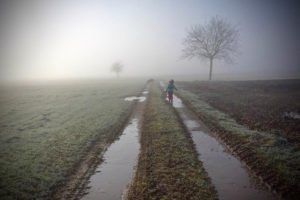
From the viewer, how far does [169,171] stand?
28.2 ft

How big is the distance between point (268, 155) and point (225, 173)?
2.44 m

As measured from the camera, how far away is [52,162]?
400 inches

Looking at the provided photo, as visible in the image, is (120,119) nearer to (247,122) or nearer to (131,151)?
(131,151)

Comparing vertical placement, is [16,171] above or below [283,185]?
below

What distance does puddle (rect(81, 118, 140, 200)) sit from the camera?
753 cm

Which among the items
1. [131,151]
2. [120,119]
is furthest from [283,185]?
[120,119]

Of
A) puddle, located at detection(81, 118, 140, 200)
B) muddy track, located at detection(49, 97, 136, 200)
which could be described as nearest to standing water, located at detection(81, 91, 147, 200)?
puddle, located at detection(81, 118, 140, 200)

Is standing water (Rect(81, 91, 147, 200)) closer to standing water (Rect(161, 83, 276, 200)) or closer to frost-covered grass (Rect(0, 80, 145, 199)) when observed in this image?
frost-covered grass (Rect(0, 80, 145, 199))

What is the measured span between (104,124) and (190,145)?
8.06 metres

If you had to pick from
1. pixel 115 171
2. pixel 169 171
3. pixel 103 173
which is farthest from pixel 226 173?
pixel 103 173

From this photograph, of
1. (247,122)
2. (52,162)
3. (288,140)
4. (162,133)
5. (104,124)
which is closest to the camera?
(52,162)

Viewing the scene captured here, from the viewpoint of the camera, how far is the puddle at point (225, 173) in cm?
699

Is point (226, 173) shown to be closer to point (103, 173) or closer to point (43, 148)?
point (103, 173)

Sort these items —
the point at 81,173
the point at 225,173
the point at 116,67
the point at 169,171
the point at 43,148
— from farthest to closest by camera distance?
the point at 116,67 → the point at 43,148 → the point at 81,173 → the point at 169,171 → the point at 225,173
